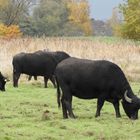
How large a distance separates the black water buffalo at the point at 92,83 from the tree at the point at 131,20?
3361 centimetres

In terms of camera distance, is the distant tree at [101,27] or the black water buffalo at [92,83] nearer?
the black water buffalo at [92,83]

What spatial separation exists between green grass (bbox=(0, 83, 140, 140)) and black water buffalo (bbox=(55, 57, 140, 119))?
1.49ft

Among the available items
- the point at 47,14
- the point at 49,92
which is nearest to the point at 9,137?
the point at 49,92

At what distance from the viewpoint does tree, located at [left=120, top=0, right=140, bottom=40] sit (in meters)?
48.7

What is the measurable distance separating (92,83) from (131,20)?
35482 millimetres

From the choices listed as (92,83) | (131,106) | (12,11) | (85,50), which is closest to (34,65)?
(85,50)

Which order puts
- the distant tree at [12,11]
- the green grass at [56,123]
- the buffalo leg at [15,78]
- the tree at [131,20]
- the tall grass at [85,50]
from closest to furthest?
the green grass at [56,123] < the buffalo leg at [15,78] < the tall grass at [85,50] < the tree at [131,20] < the distant tree at [12,11]

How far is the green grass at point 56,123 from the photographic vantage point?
38.4 ft

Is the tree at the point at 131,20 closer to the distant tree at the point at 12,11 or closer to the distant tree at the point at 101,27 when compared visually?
the distant tree at the point at 12,11

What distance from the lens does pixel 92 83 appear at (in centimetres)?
1447

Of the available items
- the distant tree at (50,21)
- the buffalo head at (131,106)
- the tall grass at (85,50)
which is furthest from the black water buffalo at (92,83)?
the distant tree at (50,21)

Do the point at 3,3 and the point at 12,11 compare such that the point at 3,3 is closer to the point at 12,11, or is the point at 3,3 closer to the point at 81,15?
the point at 12,11

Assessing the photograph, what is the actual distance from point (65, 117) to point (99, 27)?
149m

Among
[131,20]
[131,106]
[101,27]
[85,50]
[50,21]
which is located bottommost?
[101,27]
